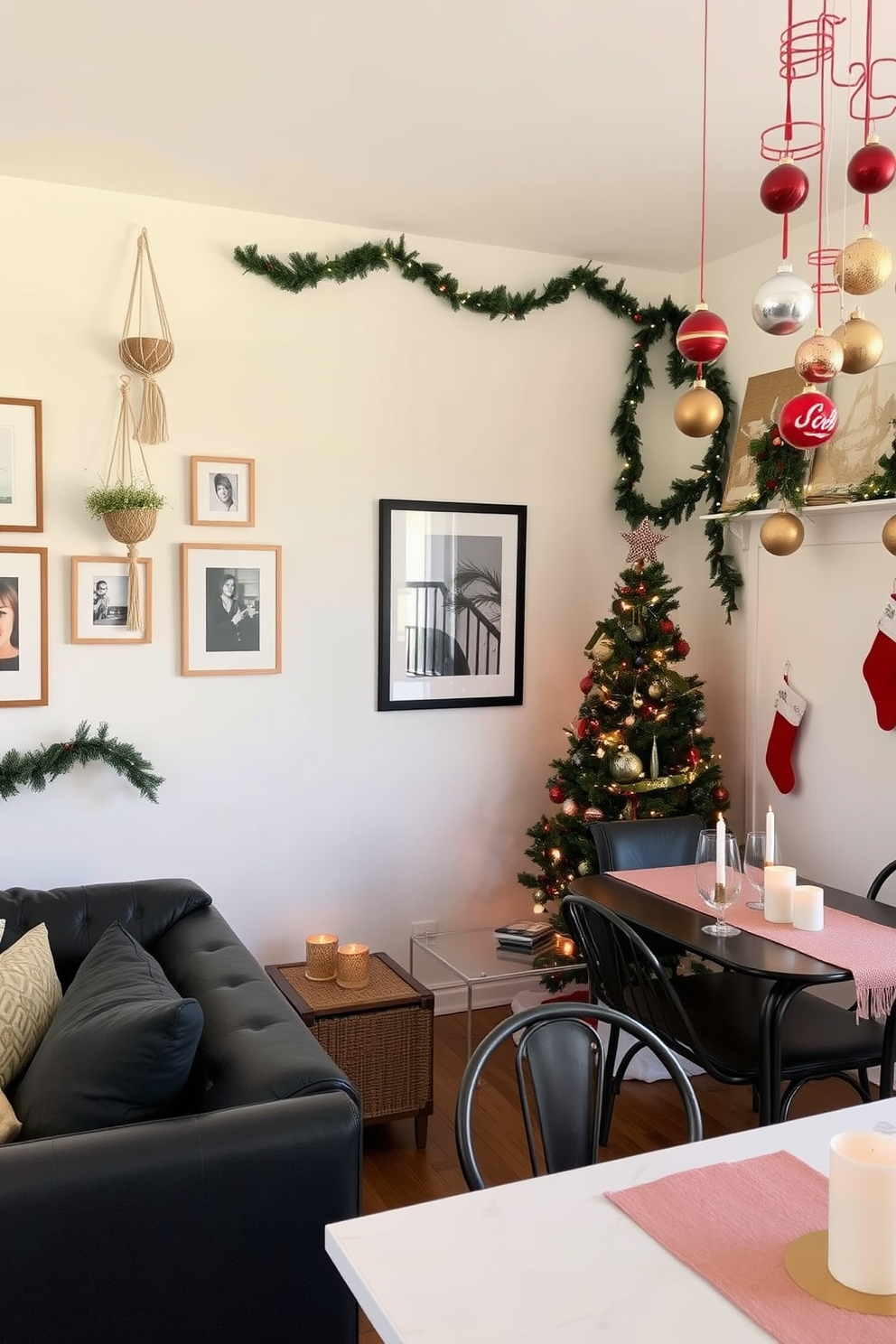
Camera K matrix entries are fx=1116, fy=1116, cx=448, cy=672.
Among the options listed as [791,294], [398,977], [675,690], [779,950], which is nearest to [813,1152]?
[779,950]

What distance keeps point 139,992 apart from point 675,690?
8.33 ft

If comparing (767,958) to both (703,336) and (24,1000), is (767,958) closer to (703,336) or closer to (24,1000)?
(703,336)

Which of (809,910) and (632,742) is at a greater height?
(632,742)

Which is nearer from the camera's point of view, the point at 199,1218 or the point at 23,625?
the point at 199,1218

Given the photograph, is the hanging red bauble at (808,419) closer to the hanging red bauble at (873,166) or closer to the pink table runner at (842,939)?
the hanging red bauble at (873,166)

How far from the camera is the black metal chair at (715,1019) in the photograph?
278 cm

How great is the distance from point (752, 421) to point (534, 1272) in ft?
12.0

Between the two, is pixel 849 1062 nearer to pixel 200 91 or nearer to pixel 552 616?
pixel 552 616

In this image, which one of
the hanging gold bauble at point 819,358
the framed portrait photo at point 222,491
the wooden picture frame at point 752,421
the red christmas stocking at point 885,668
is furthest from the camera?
the wooden picture frame at point 752,421

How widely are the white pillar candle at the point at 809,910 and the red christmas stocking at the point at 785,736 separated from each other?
4.49 ft

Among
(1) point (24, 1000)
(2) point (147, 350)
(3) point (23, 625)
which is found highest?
(2) point (147, 350)

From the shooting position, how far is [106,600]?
387 cm

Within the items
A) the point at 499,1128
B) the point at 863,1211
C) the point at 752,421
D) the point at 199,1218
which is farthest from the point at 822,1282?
the point at 752,421

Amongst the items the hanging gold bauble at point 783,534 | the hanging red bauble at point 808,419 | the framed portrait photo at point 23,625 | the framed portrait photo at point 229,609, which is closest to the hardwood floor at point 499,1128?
the framed portrait photo at point 229,609
